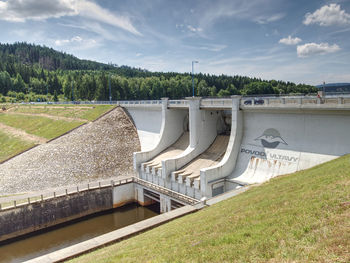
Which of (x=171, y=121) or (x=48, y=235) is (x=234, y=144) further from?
(x=48, y=235)

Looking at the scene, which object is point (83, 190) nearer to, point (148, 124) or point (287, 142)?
point (148, 124)

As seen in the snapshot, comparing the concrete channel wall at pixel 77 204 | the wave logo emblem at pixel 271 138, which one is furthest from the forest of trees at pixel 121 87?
the wave logo emblem at pixel 271 138

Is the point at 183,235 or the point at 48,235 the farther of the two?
the point at 48,235

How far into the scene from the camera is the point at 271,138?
74.1ft

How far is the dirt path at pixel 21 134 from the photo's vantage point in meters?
37.9

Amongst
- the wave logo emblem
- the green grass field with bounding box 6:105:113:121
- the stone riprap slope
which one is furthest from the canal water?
the green grass field with bounding box 6:105:113:121

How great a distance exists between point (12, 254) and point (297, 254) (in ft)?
77.4

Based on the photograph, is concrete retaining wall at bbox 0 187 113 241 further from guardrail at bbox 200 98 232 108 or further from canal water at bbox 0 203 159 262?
guardrail at bbox 200 98 232 108

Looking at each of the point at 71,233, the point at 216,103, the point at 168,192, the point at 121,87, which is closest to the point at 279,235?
the point at 168,192

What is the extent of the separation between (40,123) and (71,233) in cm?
3016

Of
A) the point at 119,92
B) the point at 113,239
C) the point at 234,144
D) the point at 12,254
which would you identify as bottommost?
the point at 12,254

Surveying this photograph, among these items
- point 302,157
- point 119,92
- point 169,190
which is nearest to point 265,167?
point 302,157

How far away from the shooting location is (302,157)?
20.0m

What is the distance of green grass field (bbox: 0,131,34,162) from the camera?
3490 centimetres
